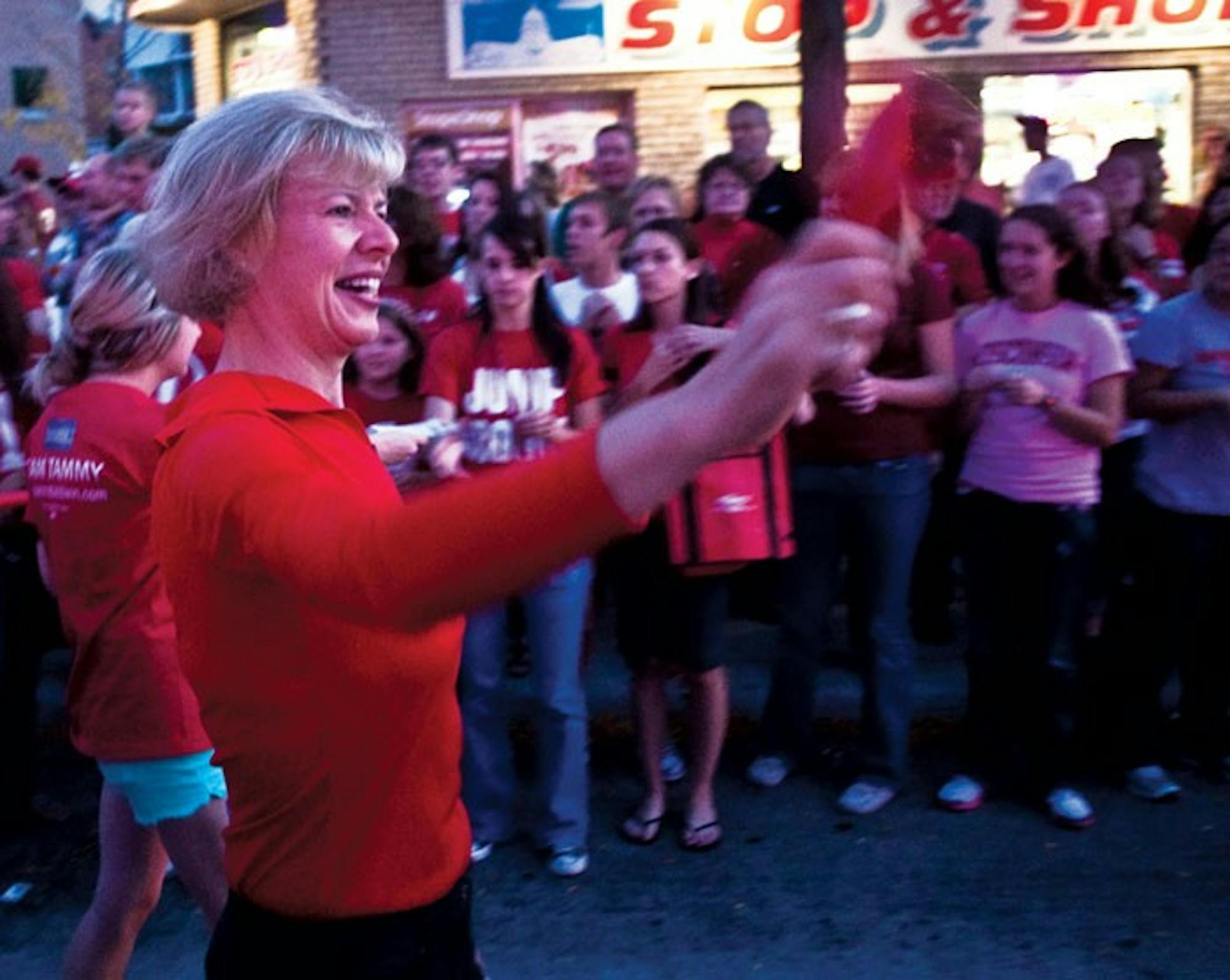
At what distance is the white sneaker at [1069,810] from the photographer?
16.4 ft

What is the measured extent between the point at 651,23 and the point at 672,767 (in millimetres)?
9114

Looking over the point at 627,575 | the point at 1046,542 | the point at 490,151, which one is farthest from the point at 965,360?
the point at 490,151

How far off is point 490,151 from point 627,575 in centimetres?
909

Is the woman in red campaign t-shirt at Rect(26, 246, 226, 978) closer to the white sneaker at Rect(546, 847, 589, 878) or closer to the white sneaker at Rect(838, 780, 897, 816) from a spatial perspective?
the white sneaker at Rect(546, 847, 589, 878)

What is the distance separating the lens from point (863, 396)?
4871 mm

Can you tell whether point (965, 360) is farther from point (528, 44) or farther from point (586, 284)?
point (528, 44)

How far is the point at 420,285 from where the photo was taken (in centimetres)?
593

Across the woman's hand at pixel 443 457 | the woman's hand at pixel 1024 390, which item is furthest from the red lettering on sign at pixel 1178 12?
the woman's hand at pixel 443 457

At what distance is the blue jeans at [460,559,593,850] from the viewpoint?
4801 millimetres

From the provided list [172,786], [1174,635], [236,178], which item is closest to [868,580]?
[1174,635]

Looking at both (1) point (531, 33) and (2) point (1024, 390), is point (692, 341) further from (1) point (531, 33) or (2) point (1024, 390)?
(1) point (531, 33)

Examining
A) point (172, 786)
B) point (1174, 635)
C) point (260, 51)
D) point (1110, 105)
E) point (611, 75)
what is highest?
point (260, 51)

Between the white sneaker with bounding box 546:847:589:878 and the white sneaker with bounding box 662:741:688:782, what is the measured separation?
28.5 inches

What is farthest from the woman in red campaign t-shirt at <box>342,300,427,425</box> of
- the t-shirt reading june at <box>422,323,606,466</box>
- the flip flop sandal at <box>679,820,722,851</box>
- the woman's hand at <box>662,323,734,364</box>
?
the flip flop sandal at <box>679,820,722,851</box>
